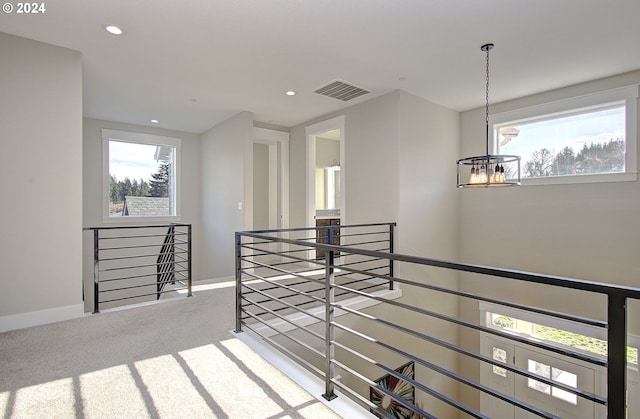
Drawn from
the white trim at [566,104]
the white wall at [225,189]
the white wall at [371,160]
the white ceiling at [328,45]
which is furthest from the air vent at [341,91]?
the white trim at [566,104]

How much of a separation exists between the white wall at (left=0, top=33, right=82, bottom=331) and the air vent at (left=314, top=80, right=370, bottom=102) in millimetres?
2647

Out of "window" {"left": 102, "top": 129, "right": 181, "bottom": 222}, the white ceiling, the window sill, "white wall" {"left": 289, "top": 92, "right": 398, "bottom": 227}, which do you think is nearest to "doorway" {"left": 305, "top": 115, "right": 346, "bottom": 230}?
"white wall" {"left": 289, "top": 92, "right": 398, "bottom": 227}

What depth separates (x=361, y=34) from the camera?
280 cm

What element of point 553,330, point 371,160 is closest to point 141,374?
point 371,160

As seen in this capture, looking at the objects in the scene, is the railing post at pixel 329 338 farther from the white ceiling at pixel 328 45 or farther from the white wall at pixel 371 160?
the white wall at pixel 371 160

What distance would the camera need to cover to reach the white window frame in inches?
143

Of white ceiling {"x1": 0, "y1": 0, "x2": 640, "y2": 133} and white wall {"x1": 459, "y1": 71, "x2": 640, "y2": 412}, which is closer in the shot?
white ceiling {"x1": 0, "y1": 0, "x2": 640, "y2": 133}

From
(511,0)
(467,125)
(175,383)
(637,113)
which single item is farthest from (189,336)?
(637,113)

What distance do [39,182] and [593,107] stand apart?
20.2 ft

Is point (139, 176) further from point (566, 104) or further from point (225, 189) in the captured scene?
point (566, 104)

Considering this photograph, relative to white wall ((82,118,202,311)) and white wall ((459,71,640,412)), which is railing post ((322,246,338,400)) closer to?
white wall ((459,71,640,412))

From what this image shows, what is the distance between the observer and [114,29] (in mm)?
2695

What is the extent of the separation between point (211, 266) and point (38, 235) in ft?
10.4

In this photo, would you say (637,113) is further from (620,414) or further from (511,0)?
(620,414)
